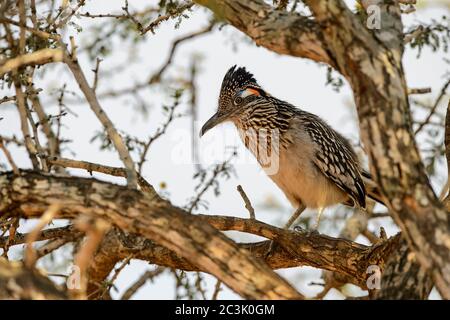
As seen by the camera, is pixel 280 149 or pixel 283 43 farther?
pixel 280 149

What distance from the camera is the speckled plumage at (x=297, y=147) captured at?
272 inches

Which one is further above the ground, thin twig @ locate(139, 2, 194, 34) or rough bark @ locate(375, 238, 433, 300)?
thin twig @ locate(139, 2, 194, 34)

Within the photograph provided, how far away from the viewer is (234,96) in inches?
300

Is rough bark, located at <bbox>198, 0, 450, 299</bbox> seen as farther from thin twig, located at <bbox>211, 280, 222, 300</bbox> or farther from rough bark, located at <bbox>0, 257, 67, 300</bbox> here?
thin twig, located at <bbox>211, 280, 222, 300</bbox>

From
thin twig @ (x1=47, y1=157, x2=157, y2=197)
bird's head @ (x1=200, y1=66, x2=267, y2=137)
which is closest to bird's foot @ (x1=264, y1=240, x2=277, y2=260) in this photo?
thin twig @ (x1=47, y1=157, x2=157, y2=197)

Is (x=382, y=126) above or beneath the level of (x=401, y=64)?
beneath

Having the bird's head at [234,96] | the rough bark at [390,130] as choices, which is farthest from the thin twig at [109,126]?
the bird's head at [234,96]

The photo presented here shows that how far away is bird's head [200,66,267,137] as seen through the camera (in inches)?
296

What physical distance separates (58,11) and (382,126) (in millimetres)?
2870

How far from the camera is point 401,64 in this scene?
11.8ft

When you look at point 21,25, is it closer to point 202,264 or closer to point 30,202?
point 30,202

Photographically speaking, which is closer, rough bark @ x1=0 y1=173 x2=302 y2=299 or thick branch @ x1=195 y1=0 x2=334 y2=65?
rough bark @ x1=0 y1=173 x2=302 y2=299

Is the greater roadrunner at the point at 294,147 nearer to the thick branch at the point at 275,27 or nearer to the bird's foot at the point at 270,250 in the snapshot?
the bird's foot at the point at 270,250

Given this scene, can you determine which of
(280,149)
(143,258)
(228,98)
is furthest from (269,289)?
(228,98)
